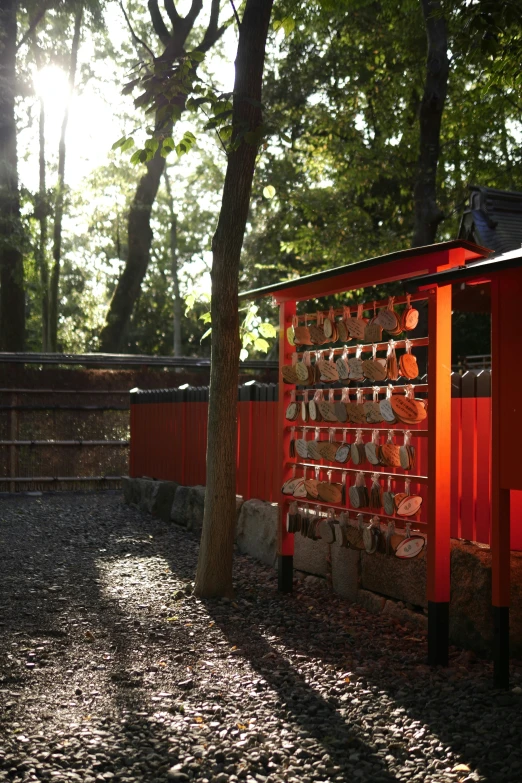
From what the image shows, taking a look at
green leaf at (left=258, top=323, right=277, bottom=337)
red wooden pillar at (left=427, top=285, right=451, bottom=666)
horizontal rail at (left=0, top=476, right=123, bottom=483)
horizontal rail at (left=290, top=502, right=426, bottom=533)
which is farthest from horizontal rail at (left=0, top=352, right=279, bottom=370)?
red wooden pillar at (left=427, top=285, right=451, bottom=666)

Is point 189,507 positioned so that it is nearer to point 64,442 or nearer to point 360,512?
point 360,512

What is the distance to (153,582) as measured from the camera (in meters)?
7.73

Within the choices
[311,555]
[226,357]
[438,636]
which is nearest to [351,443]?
[226,357]

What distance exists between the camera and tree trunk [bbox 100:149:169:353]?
24.0 metres

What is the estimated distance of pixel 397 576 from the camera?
20.7ft

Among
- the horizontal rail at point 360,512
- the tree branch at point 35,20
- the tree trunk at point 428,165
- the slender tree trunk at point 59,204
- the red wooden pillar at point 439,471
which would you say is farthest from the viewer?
the slender tree trunk at point 59,204

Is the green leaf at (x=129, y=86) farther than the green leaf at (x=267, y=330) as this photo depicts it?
No

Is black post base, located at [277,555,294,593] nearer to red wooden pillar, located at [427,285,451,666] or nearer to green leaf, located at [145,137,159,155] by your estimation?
red wooden pillar, located at [427,285,451,666]

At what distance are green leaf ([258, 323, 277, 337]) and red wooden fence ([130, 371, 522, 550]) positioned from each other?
1295mm

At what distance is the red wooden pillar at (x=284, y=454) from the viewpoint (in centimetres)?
709

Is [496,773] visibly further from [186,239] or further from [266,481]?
[186,239]

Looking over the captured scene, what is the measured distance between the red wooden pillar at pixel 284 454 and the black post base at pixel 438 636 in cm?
200

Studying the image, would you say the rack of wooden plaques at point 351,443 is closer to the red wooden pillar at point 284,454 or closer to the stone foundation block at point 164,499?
the red wooden pillar at point 284,454

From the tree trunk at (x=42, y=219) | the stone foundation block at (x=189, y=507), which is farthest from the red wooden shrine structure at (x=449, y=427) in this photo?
the tree trunk at (x=42, y=219)
